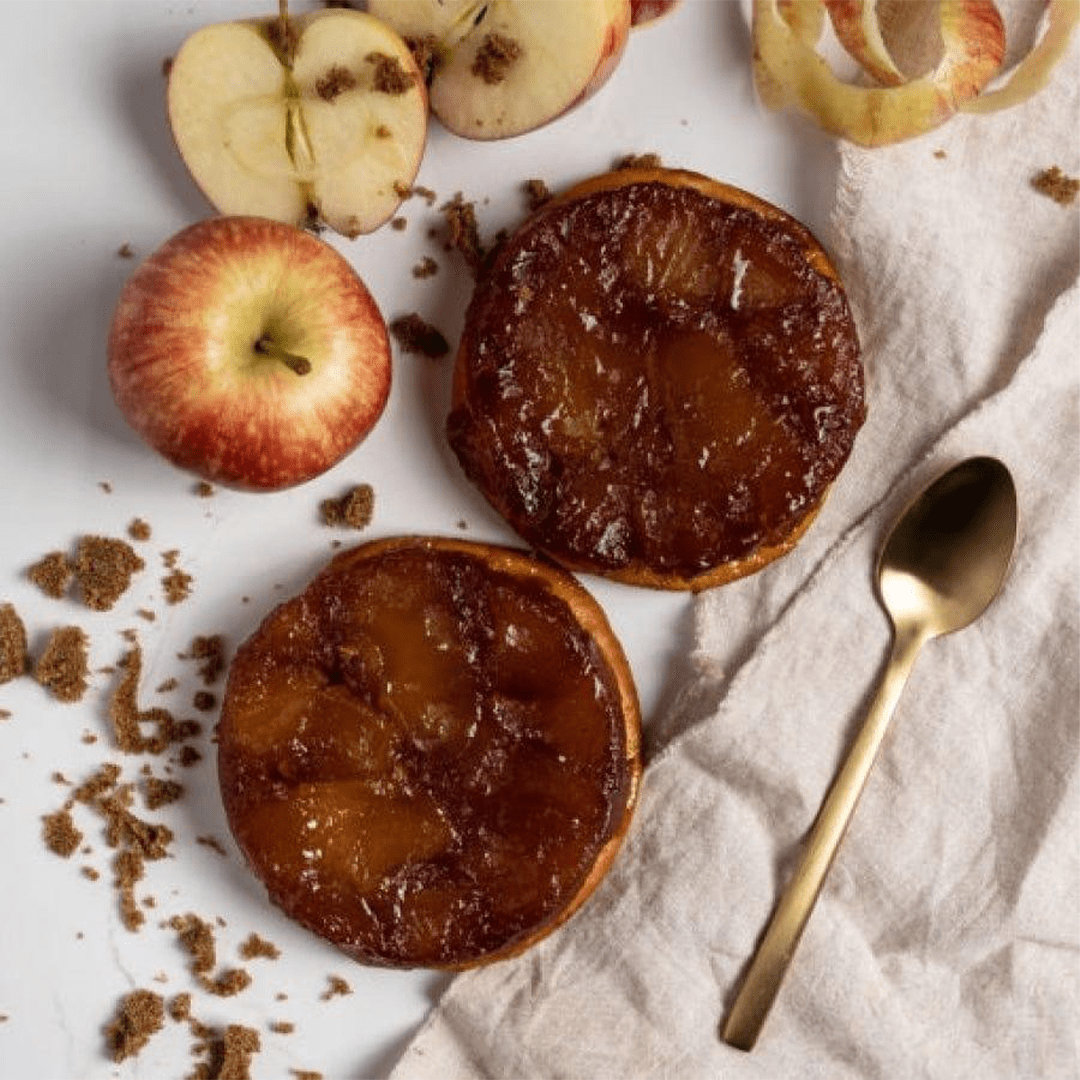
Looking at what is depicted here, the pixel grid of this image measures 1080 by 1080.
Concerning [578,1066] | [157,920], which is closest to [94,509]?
[157,920]

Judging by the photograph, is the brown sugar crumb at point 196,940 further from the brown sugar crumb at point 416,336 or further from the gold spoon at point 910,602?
the brown sugar crumb at point 416,336

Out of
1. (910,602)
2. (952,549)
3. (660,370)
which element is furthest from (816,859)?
(660,370)

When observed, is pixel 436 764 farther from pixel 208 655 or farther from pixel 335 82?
pixel 335 82

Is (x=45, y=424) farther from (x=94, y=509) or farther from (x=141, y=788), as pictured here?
(x=141, y=788)

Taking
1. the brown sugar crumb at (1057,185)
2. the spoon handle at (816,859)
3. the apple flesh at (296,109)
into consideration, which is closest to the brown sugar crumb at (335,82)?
the apple flesh at (296,109)

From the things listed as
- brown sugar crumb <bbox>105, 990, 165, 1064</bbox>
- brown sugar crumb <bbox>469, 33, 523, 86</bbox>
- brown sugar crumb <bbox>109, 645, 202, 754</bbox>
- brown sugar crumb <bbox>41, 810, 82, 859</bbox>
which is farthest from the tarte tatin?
brown sugar crumb <bbox>105, 990, 165, 1064</bbox>

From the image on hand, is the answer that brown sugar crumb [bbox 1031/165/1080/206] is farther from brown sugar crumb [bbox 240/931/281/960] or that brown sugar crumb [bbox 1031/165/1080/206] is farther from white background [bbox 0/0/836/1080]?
brown sugar crumb [bbox 240/931/281/960]

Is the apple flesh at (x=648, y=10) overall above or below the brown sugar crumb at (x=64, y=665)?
above
